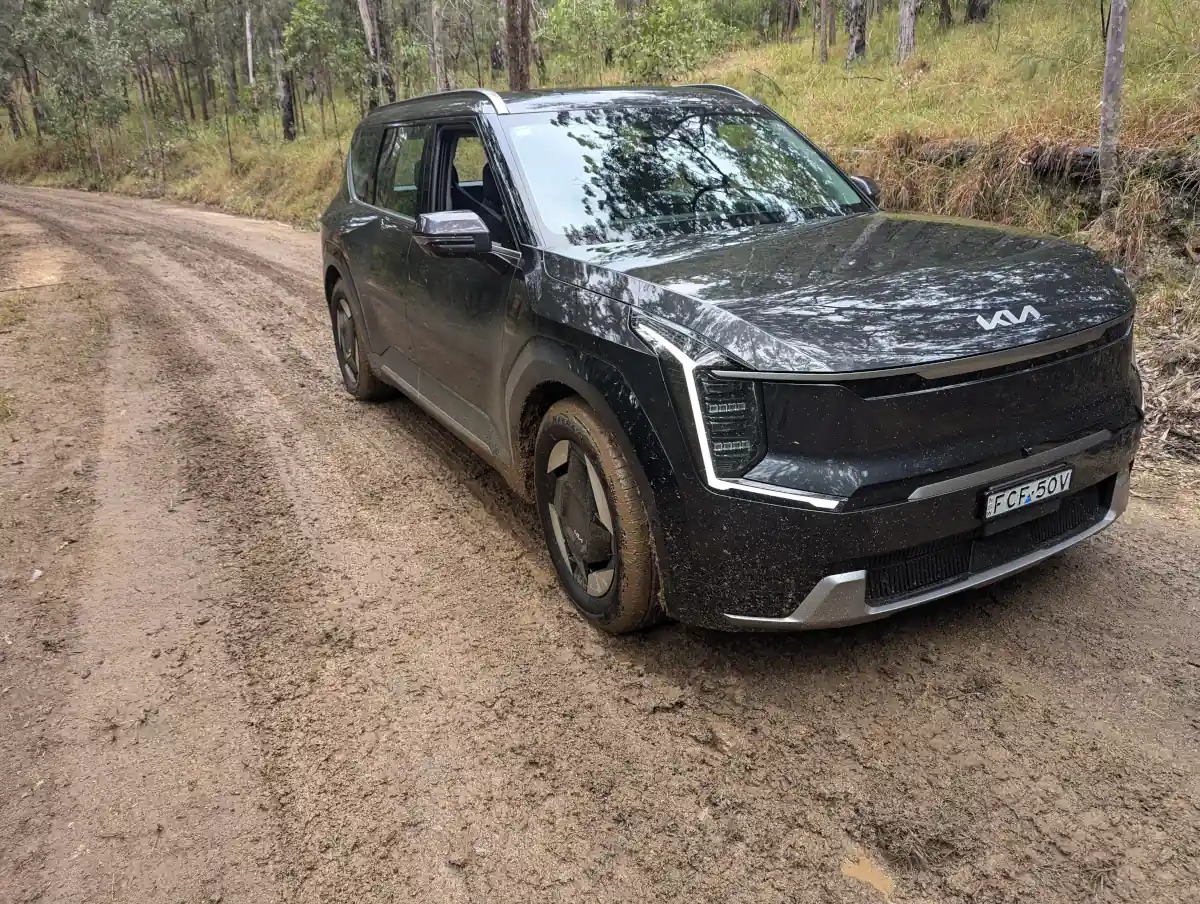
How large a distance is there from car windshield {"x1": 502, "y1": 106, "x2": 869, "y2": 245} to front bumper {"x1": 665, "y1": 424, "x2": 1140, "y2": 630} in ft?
4.43

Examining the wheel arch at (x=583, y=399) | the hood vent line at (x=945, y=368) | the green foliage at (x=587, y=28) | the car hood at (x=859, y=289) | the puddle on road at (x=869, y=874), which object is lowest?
the puddle on road at (x=869, y=874)

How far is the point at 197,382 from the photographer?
642 cm

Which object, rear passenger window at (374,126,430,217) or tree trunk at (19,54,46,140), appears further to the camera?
tree trunk at (19,54,46,140)

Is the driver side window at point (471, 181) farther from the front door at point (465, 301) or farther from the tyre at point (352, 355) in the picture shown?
the tyre at point (352, 355)

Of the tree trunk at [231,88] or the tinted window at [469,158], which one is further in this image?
the tree trunk at [231,88]

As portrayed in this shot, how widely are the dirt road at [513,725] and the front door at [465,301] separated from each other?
58cm

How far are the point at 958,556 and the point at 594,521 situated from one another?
1174 millimetres

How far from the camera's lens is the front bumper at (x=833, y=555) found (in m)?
2.36

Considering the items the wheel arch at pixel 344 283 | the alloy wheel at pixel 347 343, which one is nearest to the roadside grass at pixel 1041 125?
the wheel arch at pixel 344 283

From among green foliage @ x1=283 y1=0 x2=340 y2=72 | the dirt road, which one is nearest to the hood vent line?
the dirt road

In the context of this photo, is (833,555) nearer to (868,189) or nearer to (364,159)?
(868,189)

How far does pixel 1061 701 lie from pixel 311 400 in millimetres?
4939

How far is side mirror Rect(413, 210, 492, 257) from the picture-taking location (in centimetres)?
328

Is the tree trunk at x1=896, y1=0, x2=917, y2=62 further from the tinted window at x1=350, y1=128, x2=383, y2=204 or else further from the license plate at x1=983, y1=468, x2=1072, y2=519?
the license plate at x1=983, y1=468, x2=1072, y2=519
